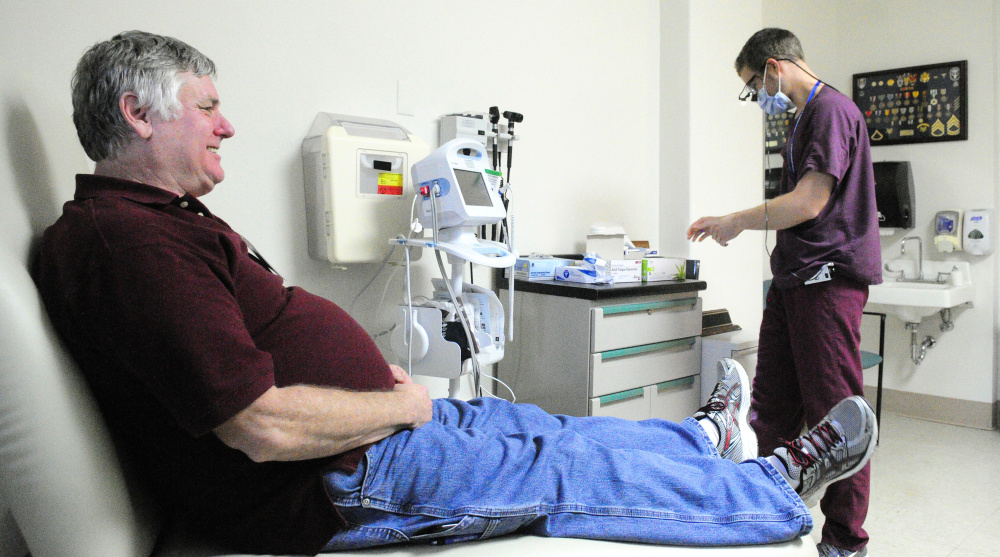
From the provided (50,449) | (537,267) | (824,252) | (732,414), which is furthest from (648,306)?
(50,449)

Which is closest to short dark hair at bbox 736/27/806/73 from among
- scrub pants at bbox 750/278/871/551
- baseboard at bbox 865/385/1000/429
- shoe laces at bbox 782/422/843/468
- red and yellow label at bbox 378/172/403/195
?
scrub pants at bbox 750/278/871/551

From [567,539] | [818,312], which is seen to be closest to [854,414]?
[567,539]

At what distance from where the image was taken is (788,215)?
201 cm

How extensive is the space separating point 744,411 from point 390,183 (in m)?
1.28

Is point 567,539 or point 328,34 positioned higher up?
point 328,34

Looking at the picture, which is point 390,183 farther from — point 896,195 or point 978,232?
point 978,232

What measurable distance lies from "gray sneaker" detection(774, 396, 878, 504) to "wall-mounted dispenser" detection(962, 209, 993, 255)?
2815 millimetres

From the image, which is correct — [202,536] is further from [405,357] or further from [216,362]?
[405,357]

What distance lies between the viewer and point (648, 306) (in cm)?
242

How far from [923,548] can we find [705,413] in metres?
1.40

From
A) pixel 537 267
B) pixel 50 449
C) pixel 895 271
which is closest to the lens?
pixel 50 449

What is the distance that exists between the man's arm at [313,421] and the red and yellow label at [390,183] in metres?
1.07

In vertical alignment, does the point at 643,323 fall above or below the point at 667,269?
below

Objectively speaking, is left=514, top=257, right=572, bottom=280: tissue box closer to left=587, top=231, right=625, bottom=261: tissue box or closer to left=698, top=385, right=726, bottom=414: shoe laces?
left=587, top=231, right=625, bottom=261: tissue box
